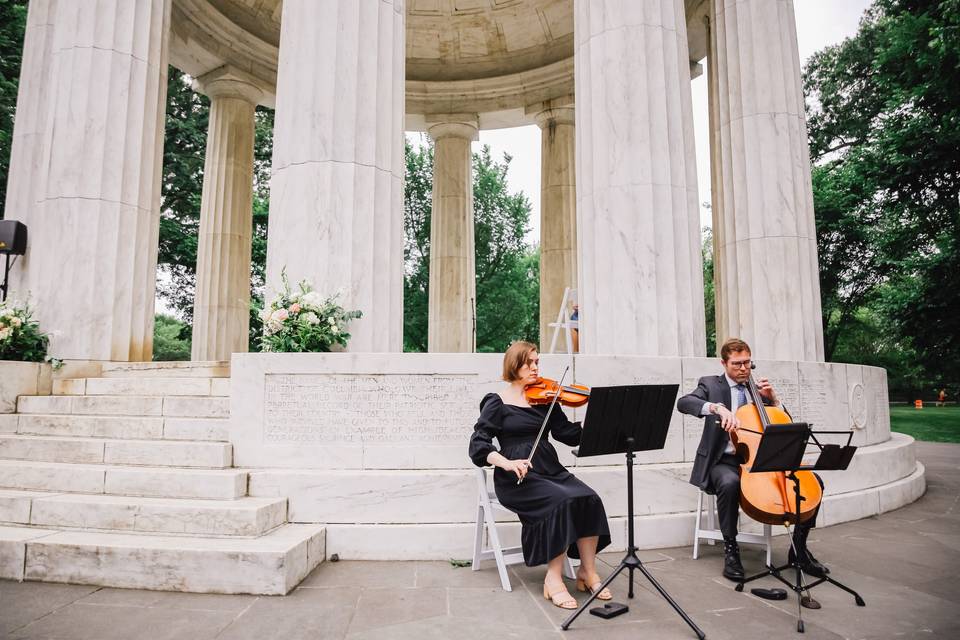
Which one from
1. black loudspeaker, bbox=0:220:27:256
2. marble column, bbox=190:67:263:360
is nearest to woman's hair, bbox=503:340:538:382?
black loudspeaker, bbox=0:220:27:256

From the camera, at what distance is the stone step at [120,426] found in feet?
24.4

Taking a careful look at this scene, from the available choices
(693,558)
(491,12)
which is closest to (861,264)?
(491,12)

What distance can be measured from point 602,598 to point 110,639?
153 inches

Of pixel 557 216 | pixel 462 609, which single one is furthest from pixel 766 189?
pixel 462 609

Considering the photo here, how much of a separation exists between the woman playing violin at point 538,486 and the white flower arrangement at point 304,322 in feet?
10.2

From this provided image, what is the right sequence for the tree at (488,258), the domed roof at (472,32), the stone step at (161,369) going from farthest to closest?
the tree at (488,258), the domed roof at (472,32), the stone step at (161,369)

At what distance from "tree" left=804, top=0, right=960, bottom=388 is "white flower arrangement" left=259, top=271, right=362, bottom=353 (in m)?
19.8

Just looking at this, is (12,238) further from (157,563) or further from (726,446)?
(726,446)

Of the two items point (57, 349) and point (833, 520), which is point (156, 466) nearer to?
point (57, 349)

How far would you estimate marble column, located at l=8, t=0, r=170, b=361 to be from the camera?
10719mm

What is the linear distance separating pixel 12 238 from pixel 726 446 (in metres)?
13.3

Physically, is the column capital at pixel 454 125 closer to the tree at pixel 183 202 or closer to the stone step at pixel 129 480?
the tree at pixel 183 202

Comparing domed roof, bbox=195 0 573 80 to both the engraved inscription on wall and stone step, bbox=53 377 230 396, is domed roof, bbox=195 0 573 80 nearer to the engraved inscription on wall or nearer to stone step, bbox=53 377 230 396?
stone step, bbox=53 377 230 396

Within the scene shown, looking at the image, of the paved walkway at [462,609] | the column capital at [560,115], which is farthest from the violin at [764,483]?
the column capital at [560,115]
